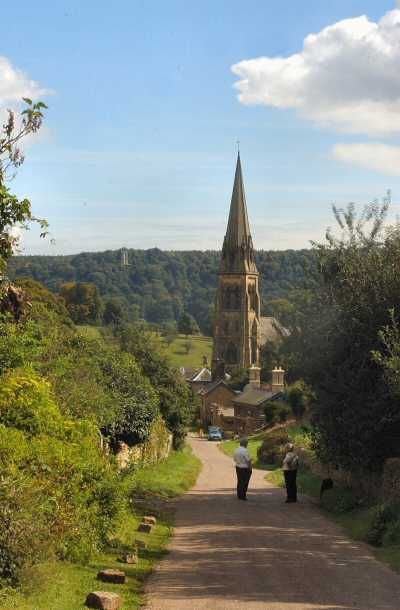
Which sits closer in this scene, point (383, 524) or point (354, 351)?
point (383, 524)

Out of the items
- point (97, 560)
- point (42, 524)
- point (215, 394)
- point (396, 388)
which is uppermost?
point (396, 388)

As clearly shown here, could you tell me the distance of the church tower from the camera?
129 metres

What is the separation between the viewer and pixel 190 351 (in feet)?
517

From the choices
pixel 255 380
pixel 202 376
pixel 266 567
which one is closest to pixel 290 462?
pixel 266 567

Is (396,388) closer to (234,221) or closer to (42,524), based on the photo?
(42,524)

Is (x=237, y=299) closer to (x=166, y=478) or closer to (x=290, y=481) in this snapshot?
(x=166, y=478)

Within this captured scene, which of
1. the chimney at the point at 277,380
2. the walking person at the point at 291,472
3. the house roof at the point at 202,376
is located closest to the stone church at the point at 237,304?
the house roof at the point at 202,376

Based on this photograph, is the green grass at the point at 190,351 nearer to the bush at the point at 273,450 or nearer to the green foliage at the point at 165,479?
the bush at the point at 273,450

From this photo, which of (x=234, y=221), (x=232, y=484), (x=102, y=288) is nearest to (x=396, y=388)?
(x=232, y=484)

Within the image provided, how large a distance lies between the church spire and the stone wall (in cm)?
8775

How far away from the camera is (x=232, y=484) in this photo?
91.9 feet

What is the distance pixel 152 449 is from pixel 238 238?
9826cm

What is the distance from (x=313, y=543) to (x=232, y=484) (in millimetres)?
13737

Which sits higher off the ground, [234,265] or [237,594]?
[234,265]
